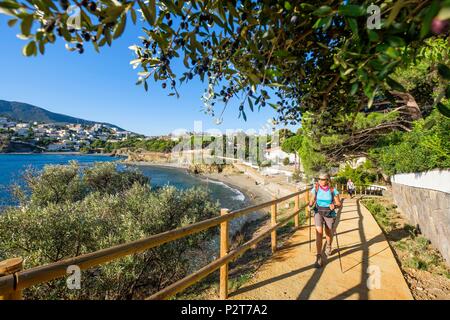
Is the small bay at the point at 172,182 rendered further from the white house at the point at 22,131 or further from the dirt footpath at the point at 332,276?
the white house at the point at 22,131

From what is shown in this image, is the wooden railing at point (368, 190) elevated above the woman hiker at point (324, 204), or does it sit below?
below

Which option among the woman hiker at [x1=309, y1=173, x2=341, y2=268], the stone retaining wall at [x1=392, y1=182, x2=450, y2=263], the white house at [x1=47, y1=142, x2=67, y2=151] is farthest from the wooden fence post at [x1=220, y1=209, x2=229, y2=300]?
the white house at [x1=47, y1=142, x2=67, y2=151]

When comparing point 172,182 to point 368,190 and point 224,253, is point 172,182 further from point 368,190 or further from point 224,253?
point 224,253

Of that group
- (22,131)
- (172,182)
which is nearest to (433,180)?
(172,182)

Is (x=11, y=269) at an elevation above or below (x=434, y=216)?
above

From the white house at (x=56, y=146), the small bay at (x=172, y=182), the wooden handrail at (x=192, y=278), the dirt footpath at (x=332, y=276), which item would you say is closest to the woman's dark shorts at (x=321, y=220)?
the dirt footpath at (x=332, y=276)

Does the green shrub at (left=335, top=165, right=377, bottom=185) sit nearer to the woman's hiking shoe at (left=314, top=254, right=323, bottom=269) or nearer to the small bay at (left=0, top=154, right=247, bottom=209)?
the small bay at (left=0, top=154, right=247, bottom=209)

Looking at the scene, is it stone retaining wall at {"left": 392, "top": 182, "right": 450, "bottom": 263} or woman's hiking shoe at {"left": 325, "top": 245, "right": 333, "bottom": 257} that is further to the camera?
woman's hiking shoe at {"left": 325, "top": 245, "right": 333, "bottom": 257}

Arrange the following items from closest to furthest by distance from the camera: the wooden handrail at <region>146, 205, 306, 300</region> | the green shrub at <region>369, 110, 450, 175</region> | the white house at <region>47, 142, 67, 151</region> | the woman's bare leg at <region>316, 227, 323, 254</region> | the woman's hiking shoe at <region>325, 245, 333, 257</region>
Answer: the wooden handrail at <region>146, 205, 306, 300</region> < the woman's bare leg at <region>316, 227, 323, 254</region> < the woman's hiking shoe at <region>325, 245, 333, 257</region> < the green shrub at <region>369, 110, 450, 175</region> < the white house at <region>47, 142, 67, 151</region>

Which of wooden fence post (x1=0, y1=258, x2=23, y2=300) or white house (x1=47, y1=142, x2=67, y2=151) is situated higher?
white house (x1=47, y1=142, x2=67, y2=151)

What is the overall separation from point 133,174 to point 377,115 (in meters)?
16.4

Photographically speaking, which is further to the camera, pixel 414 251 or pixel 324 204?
pixel 414 251

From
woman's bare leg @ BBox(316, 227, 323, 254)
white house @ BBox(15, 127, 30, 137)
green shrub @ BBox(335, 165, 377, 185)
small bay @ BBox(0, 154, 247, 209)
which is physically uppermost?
white house @ BBox(15, 127, 30, 137)

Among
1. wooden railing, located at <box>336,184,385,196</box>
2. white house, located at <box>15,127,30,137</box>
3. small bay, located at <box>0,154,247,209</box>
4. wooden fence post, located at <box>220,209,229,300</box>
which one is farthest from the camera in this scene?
white house, located at <box>15,127,30,137</box>
